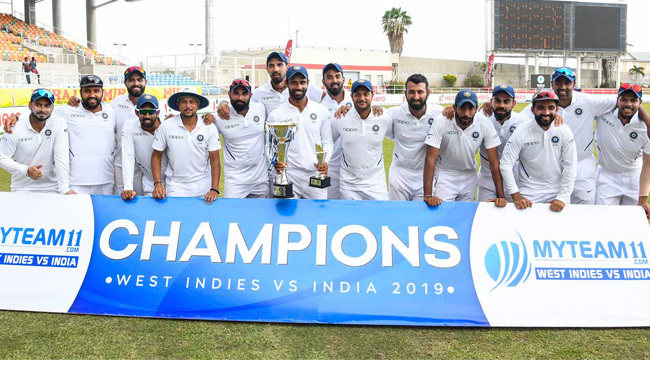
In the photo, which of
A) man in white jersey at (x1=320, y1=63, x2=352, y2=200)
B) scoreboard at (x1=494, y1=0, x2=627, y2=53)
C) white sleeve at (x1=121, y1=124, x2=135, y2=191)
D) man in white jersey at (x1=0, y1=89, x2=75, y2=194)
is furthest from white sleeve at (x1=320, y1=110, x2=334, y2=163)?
scoreboard at (x1=494, y1=0, x2=627, y2=53)

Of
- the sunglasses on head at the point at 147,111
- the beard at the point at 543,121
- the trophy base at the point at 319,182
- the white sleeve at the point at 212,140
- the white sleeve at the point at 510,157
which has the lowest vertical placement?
the trophy base at the point at 319,182

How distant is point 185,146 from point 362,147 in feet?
5.83

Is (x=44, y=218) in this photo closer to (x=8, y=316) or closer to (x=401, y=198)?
(x=8, y=316)

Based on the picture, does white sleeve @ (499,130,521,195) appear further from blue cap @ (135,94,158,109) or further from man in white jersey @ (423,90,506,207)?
blue cap @ (135,94,158,109)

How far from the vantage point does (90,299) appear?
5.01m

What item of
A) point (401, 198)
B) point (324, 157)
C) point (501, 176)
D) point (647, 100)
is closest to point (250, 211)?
point (324, 157)

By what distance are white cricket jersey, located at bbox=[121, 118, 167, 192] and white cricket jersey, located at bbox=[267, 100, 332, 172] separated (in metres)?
1.25

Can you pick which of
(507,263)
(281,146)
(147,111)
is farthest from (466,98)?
(147,111)

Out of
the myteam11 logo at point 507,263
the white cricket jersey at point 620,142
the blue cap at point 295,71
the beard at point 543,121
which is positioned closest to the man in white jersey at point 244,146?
the blue cap at point 295,71

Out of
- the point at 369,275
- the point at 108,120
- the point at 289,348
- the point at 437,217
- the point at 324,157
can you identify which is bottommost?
the point at 289,348

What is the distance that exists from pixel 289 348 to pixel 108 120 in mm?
3421

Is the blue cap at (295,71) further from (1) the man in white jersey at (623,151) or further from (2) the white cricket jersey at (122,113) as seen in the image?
(1) the man in white jersey at (623,151)

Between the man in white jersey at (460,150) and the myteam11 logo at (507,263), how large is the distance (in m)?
0.64

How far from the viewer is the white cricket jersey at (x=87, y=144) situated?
621 cm
